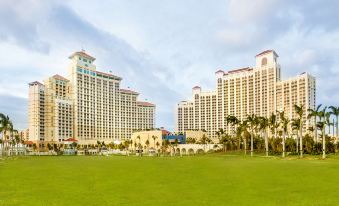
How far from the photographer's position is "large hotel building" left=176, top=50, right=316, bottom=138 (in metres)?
158

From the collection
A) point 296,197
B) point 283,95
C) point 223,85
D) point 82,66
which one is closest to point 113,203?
point 296,197

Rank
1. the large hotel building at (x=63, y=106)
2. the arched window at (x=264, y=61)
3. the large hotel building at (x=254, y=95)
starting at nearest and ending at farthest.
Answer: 1. the large hotel building at (x=254, y=95)
2. the arched window at (x=264, y=61)
3. the large hotel building at (x=63, y=106)

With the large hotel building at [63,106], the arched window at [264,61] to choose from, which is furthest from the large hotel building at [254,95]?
the large hotel building at [63,106]

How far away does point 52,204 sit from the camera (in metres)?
17.0

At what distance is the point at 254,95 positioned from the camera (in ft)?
572

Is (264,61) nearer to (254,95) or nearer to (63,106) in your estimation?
(254,95)

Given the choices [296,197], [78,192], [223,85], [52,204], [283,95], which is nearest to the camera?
[52,204]

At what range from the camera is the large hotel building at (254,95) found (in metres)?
158

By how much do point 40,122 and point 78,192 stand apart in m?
173

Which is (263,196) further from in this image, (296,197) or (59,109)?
(59,109)

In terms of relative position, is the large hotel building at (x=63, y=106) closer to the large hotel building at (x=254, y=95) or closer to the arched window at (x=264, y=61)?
the large hotel building at (x=254, y=95)

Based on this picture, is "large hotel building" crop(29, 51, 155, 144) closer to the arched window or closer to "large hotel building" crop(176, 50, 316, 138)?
"large hotel building" crop(176, 50, 316, 138)

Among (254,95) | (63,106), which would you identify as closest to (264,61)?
(254,95)

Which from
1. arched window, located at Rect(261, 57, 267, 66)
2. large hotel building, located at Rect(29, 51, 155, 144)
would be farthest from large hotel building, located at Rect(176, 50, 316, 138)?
large hotel building, located at Rect(29, 51, 155, 144)
